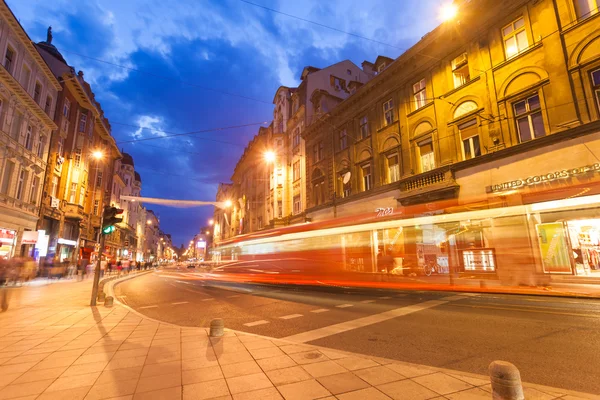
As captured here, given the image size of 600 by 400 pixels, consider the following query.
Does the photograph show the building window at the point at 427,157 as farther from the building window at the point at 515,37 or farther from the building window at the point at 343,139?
the building window at the point at 343,139

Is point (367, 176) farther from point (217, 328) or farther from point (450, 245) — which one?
point (217, 328)

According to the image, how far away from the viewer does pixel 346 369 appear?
14.5ft

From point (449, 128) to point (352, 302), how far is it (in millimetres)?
12780

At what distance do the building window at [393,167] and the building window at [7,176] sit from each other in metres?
26.6

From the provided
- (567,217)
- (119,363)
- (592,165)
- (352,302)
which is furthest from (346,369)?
(592,165)

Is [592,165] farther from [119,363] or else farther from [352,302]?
[119,363]

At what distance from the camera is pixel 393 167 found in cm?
2202

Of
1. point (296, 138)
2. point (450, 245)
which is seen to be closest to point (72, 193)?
point (296, 138)

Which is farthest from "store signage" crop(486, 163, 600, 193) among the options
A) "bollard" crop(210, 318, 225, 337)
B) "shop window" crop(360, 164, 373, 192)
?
"bollard" crop(210, 318, 225, 337)

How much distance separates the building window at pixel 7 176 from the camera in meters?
20.8

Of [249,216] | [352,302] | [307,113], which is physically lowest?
[352,302]

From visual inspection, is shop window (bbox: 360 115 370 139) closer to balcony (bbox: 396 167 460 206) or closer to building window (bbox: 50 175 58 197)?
balcony (bbox: 396 167 460 206)

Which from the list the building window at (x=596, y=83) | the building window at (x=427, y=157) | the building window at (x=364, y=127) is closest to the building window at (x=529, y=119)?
the building window at (x=596, y=83)

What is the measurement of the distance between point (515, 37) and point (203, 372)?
20.4 m
